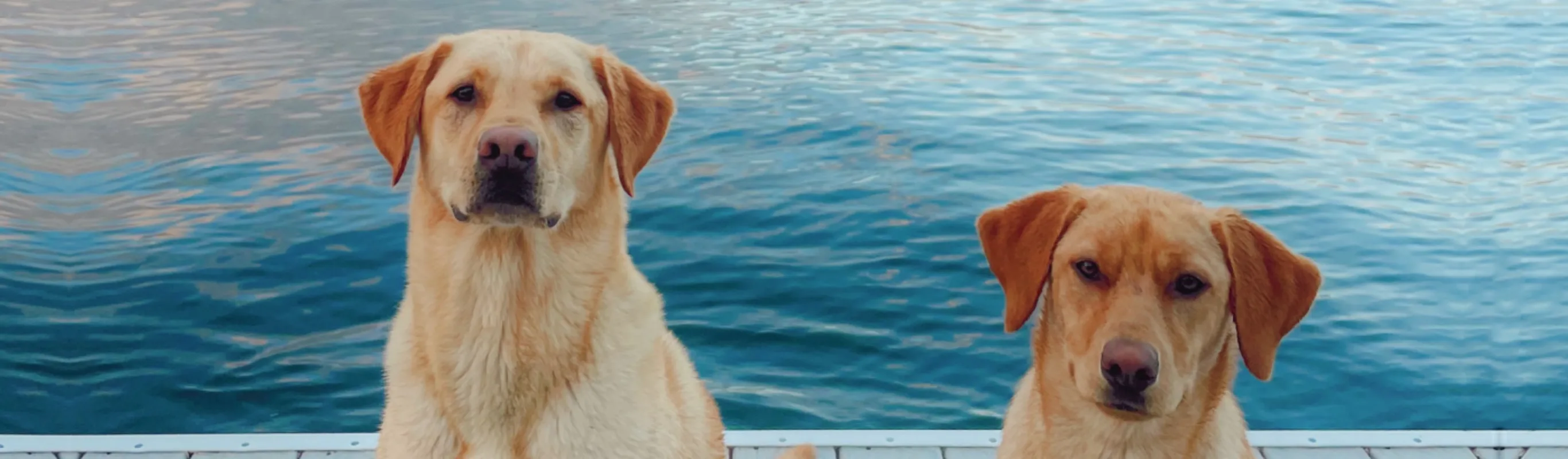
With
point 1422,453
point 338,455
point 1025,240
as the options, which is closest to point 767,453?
point 338,455

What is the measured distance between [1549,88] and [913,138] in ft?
13.0

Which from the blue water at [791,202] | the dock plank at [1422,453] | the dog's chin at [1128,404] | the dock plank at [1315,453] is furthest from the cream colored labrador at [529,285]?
the blue water at [791,202]

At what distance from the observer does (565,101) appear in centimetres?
211

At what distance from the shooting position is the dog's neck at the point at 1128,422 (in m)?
2.25

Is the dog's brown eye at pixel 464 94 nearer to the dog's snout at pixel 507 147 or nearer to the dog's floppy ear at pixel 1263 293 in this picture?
the dog's snout at pixel 507 147

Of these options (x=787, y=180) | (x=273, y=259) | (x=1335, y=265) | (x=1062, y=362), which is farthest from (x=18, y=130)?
(x=1335, y=265)

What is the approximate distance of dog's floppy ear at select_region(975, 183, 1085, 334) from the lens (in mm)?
2215

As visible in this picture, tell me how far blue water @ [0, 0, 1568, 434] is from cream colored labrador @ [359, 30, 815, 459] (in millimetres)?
2301

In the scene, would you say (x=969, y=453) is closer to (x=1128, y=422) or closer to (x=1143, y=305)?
(x=1128, y=422)

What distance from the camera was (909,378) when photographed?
194 inches

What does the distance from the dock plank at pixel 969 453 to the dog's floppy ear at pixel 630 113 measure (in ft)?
4.53

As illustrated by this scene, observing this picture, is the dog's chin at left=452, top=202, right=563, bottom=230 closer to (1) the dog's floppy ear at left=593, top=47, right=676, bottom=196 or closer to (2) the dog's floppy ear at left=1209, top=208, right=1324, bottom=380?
(1) the dog's floppy ear at left=593, top=47, right=676, bottom=196

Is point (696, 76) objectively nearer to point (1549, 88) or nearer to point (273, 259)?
point (273, 259)

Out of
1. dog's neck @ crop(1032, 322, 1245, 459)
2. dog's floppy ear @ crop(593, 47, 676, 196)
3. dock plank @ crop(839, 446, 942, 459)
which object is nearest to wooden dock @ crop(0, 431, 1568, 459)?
dock plank @ crop(839, 446, 942, 459)
